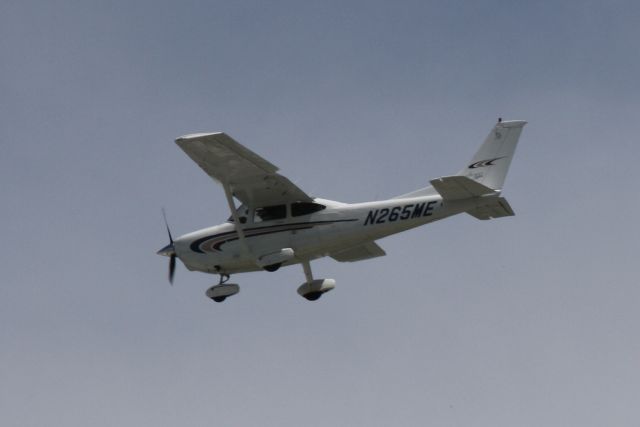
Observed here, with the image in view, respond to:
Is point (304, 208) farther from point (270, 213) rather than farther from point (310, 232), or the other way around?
point (270, 213)

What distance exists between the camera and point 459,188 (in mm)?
27328

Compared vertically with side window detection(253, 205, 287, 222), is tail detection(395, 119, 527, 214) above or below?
above

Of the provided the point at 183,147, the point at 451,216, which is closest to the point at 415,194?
the point at 451,216

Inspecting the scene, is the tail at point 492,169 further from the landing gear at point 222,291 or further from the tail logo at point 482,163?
the landing gear at point 222,291

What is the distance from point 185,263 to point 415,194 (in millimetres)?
5326

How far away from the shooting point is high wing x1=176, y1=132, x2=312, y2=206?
27.4 meters

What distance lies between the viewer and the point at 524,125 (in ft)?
93.2

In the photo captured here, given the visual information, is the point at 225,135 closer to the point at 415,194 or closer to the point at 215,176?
the point at 215,176

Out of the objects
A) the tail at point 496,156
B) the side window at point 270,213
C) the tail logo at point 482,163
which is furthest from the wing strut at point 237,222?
the tail logo at point 482,163

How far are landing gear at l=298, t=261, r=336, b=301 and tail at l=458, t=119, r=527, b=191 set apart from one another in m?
3.97

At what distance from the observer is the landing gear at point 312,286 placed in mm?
30172

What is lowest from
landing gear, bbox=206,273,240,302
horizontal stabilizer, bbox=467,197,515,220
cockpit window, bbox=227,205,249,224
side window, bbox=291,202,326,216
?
landing gear, bbox=206,273,240,302

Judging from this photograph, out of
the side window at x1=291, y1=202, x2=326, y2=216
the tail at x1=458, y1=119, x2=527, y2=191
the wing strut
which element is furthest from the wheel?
→ the tail at x1=458, y1=119, x2=527, y2=191

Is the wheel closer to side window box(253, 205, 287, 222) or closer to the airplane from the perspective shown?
the airplane
